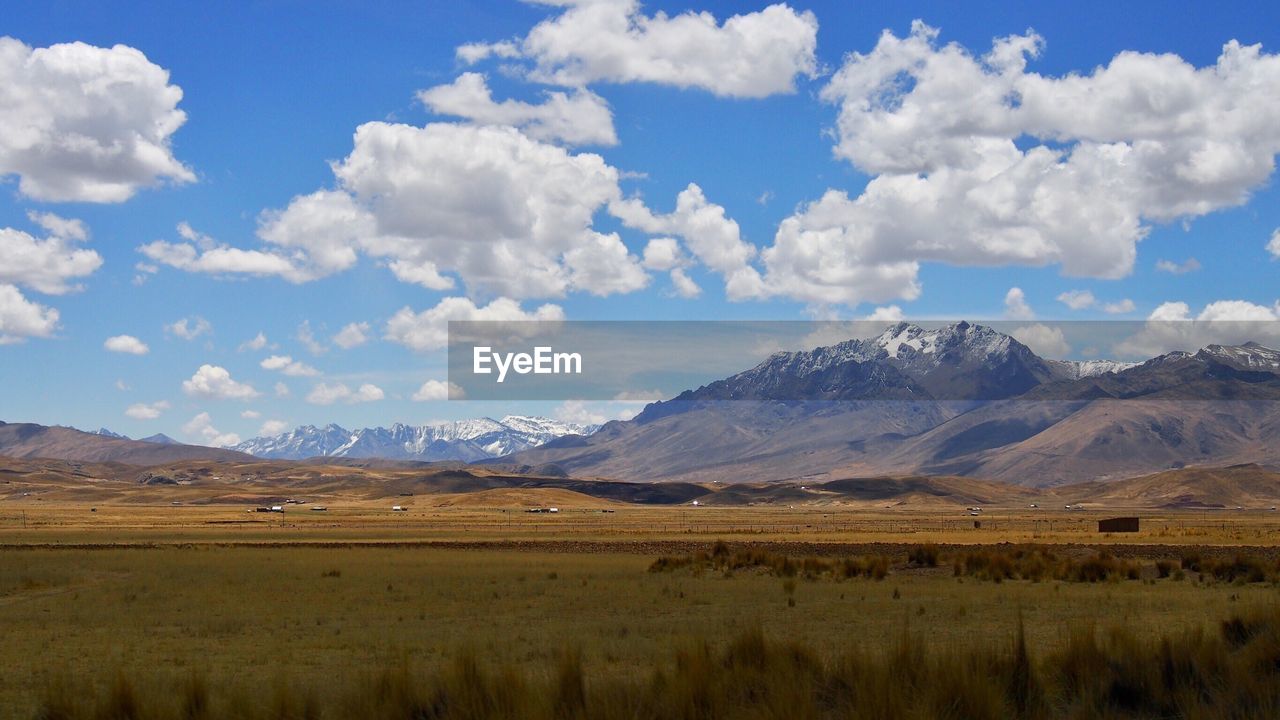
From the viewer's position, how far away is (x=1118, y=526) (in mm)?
79812

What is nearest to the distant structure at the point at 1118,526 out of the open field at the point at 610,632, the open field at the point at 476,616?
the open field at the point at 610,632

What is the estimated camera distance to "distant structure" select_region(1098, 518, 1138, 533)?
79062 mm

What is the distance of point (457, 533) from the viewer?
85.6m

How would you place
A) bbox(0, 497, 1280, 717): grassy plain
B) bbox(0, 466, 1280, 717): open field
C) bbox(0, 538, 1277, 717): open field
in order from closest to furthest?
bbox(0, 466, 1280, 717): open field
bbox(0, 497, 1280, 717): grassy plain
bbox(0, 538, 1277, 717): open field

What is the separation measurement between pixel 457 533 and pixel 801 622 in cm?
6299

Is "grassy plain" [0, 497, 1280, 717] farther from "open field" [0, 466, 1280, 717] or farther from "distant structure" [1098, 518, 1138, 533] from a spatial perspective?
"distant structure" [1098, 518, 1138, 533]

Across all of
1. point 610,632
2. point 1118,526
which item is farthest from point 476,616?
point 1118,526

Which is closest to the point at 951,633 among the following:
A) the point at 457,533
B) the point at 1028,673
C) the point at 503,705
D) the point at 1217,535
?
the point at 1028,673

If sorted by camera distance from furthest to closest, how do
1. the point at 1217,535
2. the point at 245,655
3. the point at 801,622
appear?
the point at 1217,535 < the point at 801,622 < the point at 245,655

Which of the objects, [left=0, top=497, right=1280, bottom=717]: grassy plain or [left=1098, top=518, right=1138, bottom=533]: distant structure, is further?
[left=1098, top=518, right=1138, bottom=533]: distant structure

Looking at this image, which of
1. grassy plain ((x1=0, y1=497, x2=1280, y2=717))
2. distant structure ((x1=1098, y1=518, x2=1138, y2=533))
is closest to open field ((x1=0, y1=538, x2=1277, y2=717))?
grassy plain ((x1=0, y1=497, x2=1280, y2=717))

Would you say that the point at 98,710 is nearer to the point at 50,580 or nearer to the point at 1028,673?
the point at 1028,673

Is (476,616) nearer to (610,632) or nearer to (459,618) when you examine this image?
(459,618)

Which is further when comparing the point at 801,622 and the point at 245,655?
the point at 801,622
